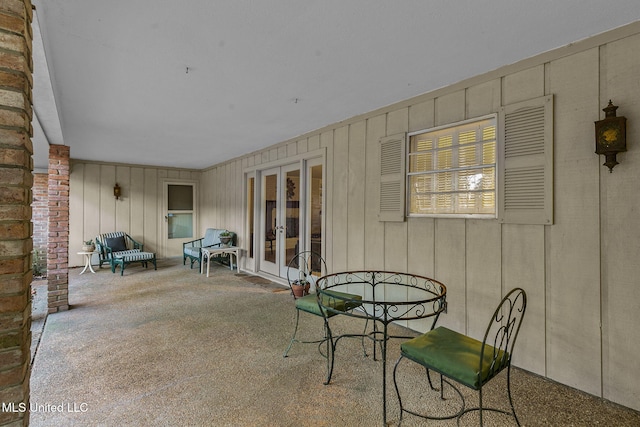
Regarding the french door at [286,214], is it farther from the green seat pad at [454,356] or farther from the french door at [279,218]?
the green seat pad at [454,356]

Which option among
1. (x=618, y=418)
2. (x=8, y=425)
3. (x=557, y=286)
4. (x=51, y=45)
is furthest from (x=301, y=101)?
(x=618, y=418)

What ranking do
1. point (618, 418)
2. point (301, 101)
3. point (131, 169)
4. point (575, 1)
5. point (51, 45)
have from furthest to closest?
point (131, 169)
point (301, 101)
point (51, 45)
point (618, 418)
point (575, 1)

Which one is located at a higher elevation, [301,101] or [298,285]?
[301,101]

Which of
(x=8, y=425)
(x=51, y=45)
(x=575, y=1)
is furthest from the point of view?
(x=51, y=45)

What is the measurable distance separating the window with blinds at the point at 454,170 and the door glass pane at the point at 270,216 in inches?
110

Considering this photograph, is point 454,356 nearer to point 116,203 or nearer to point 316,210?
point 316,210

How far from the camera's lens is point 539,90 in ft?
7.53

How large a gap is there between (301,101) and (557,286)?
8.90ft

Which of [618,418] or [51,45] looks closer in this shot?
[618,418]

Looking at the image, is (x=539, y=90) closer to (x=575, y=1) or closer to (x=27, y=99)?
(x=575, y=1)

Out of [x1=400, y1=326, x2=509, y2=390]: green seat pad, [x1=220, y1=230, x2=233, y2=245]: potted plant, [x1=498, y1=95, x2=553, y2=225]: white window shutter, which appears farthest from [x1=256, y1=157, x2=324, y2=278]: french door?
[x1=400, y1=326, x2=509, y2=390]: green seat pad

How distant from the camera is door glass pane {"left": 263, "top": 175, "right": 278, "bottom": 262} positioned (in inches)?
212

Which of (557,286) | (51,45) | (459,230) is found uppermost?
(51,45)

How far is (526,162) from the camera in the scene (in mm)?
2334
